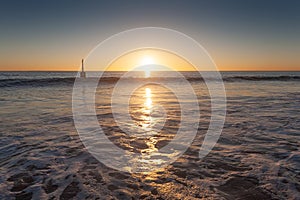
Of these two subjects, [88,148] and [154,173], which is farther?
[88,148]

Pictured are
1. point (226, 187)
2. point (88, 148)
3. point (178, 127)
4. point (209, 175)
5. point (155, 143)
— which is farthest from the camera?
point (178, 127)

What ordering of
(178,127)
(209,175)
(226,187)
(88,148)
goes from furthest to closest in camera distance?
(178,127)
(88,148)
(209,175)
(226,187)

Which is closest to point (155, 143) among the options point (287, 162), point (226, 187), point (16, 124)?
point (226, 187)

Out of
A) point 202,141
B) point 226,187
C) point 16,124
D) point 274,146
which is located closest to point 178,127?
point 202,141

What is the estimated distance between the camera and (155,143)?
6027mm

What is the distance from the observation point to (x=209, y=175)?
13.7 feet

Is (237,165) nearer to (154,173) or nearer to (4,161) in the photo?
(154,173)

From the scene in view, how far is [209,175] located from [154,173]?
3.25 feet

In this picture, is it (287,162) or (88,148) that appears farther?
(88,148)

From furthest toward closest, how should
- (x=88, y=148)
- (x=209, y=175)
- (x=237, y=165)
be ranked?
(x=88, y=148) → (x=237, y=165) → (x=209, y=175)

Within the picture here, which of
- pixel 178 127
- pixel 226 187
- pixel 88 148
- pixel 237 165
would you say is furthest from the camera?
pixel 178 127

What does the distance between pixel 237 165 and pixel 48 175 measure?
356 centimetres

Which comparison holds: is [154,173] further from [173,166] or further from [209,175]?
[209,175]

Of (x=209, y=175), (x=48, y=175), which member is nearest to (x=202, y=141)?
(x=209, y=175)
